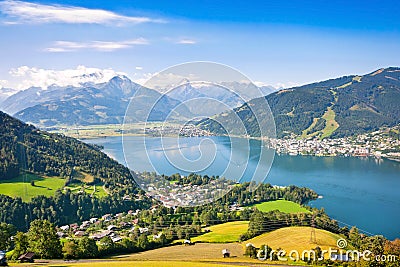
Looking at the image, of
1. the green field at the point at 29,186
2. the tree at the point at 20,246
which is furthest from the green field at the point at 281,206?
the tree at the point at 20,246

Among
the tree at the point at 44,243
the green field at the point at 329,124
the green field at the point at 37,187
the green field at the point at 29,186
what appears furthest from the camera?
the green field at the point at 329,124

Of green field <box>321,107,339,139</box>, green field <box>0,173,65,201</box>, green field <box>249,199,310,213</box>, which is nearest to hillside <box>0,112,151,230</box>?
green field <box>0,173,65,201</box>

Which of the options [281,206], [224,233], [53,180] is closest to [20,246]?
[224,233]

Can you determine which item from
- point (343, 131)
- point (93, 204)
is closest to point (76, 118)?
point (343, 131)

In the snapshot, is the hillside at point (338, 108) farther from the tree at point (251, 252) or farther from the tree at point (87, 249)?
the tree at point (87, 249)

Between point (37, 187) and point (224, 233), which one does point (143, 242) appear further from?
point (37, 187)

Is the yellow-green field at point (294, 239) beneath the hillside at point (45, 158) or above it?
beneath
